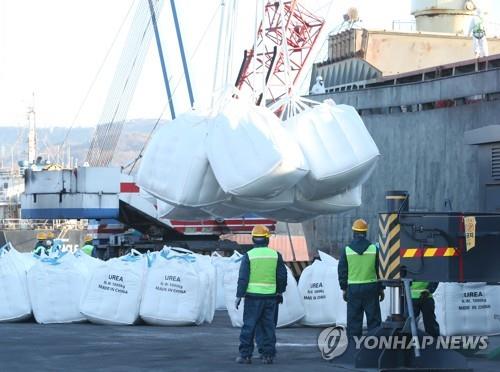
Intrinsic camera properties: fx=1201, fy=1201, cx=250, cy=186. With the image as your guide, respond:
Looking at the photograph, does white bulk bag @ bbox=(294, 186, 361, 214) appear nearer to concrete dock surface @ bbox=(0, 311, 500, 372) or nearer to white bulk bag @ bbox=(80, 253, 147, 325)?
concrete dock surface @ bbox=(0, 311, 500, 372)

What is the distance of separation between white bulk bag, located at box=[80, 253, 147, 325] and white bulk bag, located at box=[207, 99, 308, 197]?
17.1 ft

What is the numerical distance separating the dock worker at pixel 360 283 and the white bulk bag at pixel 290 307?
4.48 m

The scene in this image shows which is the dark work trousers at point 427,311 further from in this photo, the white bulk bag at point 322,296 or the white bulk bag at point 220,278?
the white bulk bag at point 220,278

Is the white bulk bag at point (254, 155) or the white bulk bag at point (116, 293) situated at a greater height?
the white bulk bag at point (254, 155)

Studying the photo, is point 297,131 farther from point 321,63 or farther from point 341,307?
point 321,63

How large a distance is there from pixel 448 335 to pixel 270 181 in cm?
403

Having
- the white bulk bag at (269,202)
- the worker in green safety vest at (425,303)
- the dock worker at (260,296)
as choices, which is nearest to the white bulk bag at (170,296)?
the white bulk bag at (269,202)

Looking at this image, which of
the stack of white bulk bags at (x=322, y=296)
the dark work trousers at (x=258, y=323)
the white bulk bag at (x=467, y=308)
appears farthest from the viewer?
the stack of white bulk bags at (x=322, y=296)

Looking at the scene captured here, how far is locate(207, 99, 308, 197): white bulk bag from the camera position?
45.2 feet

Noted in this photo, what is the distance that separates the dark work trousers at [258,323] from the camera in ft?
44.2

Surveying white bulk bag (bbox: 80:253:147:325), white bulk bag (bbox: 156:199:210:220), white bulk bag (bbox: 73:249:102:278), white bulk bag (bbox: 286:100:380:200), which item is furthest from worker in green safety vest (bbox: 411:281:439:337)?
white bulk bag (bbox: 73:249:102:278)

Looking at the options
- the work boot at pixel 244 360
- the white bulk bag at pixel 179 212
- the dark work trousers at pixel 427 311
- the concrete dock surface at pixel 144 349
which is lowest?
the concrete dock surface at pixel 144 349

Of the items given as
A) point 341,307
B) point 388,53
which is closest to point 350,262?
point 341,307

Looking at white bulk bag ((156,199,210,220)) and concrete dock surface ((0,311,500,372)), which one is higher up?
white bulk bag ((156,199,210,220))
